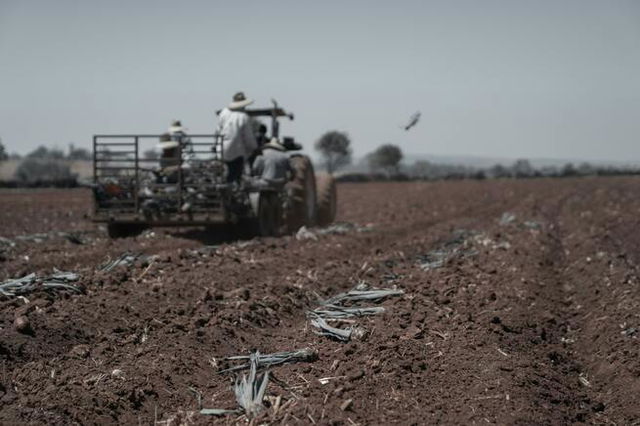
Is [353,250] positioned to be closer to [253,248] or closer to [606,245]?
[253,248]

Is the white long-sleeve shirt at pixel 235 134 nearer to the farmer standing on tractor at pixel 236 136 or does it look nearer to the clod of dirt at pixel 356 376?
the farmer standing on tractor at pixel 236 136

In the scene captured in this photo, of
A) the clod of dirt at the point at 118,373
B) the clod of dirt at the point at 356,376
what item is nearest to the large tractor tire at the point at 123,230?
the clod of dirt at the point at 118,373

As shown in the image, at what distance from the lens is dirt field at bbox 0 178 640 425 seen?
236 inches

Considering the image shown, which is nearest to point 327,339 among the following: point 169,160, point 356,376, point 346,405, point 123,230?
point 356,376

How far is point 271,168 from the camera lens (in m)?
15.2

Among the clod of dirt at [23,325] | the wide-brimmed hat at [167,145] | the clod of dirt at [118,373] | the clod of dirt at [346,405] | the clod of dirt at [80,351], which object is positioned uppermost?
the wide-brimmed hat at [167,145]

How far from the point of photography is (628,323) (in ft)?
27.8

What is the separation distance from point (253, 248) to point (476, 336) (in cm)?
595

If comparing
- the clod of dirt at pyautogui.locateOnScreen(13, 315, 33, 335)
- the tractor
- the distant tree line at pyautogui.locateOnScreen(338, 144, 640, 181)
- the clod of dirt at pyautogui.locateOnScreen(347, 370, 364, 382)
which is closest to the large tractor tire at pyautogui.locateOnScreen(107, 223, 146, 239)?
the tractor

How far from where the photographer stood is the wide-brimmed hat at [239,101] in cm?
1489

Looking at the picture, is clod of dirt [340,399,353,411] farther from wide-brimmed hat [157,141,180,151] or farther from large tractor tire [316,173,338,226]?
large tractor tire [316,173,338,226]

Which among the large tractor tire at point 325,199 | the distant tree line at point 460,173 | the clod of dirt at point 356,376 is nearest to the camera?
the clod of dirt at point 356,376

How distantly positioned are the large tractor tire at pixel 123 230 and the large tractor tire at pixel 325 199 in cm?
418

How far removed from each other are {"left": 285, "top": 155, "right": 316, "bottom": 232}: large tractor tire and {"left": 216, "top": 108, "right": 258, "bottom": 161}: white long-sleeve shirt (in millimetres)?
1534
